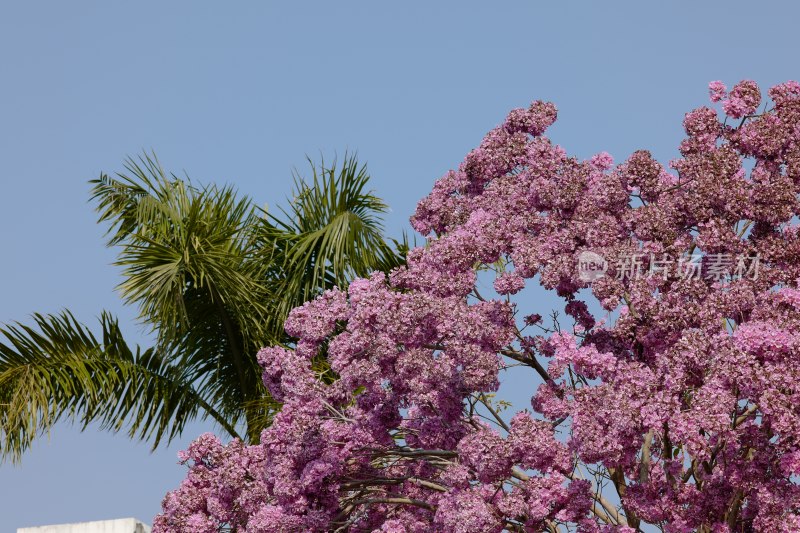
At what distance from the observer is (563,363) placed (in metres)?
12.7

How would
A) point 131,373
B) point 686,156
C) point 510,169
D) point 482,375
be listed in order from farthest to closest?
point 131,373 < point 510,169 < point 686,156 < point 482,375

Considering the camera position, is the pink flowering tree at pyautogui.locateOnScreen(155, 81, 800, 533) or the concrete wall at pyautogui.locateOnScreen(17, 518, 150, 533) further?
the concrete wall at pyautogui.locateOnScreen(17, 518, 150, 533)

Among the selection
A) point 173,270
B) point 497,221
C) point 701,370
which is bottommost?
point 701,370

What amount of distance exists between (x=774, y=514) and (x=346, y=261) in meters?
8.01

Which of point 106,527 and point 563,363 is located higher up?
point 106,527

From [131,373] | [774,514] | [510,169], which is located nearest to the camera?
[774,514]

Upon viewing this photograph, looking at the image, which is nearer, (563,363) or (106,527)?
(563,363)

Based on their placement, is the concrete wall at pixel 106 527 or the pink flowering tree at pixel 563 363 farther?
the concrete wall at pixel 106 527

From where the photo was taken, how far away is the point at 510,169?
49.0 feet

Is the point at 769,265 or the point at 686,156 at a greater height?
the point at 686,156

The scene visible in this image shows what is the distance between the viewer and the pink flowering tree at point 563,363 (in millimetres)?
11781

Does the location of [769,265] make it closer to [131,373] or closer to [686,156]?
[686,156]

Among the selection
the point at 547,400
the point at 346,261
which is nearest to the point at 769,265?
the point at 547,400

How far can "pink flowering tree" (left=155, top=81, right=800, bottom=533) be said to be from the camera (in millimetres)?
11781
